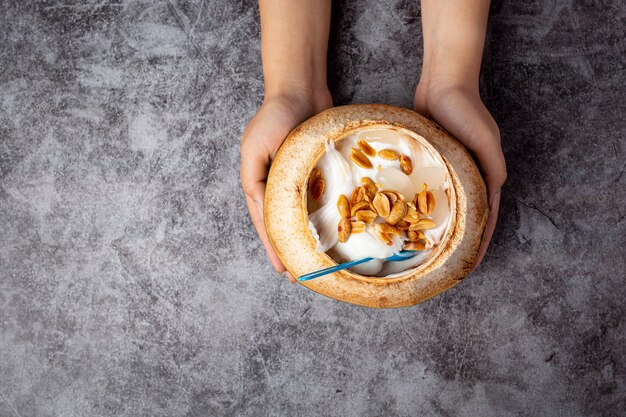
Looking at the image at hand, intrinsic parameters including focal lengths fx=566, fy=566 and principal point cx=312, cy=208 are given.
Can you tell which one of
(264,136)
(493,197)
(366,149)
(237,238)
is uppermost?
(366,149)

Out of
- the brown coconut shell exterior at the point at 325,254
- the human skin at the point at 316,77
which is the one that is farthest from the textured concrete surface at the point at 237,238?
the brown coconut shell exterior at the point at 325,254

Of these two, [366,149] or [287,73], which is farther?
[287,73]

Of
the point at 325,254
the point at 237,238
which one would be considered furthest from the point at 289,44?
the point at 325,254

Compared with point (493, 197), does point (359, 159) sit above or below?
above

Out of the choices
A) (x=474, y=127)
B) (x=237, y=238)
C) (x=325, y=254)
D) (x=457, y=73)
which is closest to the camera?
(x=325, y=254)

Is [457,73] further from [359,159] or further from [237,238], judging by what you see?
[237,238]

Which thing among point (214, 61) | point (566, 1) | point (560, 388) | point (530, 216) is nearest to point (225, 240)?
point (214, 61)

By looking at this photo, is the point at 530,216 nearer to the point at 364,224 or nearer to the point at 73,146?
the point at 364,224

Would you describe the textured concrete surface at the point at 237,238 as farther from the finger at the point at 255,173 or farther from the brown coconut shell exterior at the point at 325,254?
the brown coconut shell exterior at the point at 325,254
